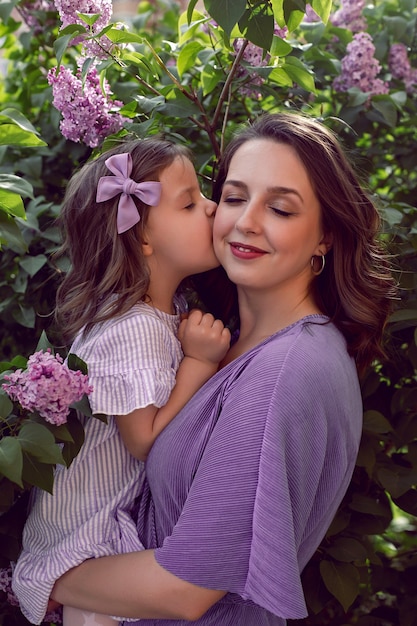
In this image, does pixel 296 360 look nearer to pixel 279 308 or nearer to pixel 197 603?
pixel 279 308

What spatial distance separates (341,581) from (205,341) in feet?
2.30

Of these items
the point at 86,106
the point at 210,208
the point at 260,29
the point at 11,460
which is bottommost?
the point at 11,460

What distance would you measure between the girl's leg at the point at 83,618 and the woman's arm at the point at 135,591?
29 mm

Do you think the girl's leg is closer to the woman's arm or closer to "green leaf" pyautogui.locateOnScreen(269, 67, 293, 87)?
the woman's arm

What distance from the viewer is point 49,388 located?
144 cm

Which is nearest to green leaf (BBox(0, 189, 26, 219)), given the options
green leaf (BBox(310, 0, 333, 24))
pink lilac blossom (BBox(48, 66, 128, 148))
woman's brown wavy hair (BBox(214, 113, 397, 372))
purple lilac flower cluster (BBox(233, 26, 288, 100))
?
pink lilac blossom (BBox(48, 66, 128, 148))

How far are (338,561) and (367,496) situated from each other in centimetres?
19

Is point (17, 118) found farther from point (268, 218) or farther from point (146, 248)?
point (268, 218)

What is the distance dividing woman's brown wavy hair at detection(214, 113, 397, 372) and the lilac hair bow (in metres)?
0.21

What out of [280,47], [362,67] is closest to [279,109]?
[362,67]

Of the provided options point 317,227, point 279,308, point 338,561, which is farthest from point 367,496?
point 317,227

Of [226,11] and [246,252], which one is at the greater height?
[226,11]

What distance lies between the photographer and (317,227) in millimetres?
1737

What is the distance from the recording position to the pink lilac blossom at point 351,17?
250 centimetres
